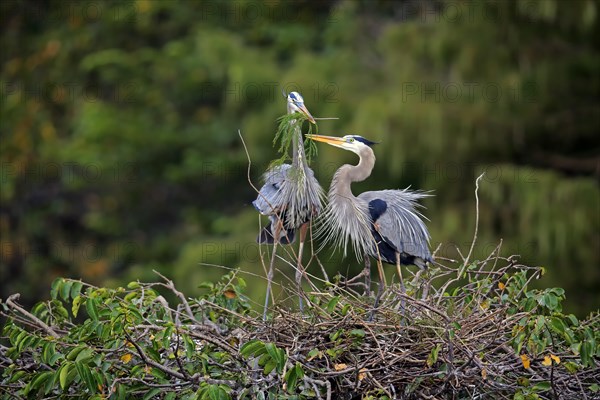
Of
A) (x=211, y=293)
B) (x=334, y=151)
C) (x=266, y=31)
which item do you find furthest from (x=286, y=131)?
(x=266, y=31)

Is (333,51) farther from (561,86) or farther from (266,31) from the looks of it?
(561,86)

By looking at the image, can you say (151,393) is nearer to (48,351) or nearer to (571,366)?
(48,351)

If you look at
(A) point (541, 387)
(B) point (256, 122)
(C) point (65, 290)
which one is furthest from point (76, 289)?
(B) point (256, 122)

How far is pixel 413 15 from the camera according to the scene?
13.5 m

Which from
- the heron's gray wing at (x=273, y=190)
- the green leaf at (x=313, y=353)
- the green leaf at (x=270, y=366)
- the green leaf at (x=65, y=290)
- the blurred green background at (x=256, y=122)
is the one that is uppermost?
the heron's gray wing at (x=273, y=190)

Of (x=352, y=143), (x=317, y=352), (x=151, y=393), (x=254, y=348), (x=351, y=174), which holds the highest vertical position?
(x=352, y=143)

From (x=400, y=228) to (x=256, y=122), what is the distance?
7.25 meters

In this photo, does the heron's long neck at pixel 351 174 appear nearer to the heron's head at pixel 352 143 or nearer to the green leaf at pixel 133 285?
the heron's head at pixel 352 143

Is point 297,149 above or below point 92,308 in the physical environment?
above

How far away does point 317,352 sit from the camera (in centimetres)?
446

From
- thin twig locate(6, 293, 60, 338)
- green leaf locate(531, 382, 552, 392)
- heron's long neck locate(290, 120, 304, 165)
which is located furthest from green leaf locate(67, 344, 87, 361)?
green leaf locate(531, 382, 552, 392)

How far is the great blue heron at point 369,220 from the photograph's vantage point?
17.6 feet

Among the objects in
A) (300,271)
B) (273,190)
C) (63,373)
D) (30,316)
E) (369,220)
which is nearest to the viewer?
(63,373)

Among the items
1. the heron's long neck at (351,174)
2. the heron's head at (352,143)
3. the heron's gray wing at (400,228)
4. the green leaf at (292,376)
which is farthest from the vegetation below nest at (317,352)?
the heron's head at (352,143)
